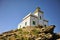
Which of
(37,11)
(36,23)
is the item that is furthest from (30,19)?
(37,11)

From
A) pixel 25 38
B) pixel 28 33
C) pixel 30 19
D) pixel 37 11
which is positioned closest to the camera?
pixel 25 38

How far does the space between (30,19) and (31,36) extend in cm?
1036

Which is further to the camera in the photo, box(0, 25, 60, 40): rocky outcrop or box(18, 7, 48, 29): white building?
box(18, 7, 48, 29): white building

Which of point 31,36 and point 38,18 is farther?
point 38,18

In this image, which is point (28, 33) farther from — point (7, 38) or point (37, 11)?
point (37, 11)

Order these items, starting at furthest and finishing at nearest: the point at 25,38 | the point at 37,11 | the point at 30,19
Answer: the point at 37,11
the point at 30,19
the point at 25,38

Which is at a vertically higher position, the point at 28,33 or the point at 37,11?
the point at 37,11

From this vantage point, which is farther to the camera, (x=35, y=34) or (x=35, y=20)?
(x=35, y=20)

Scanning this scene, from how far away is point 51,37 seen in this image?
38688mm

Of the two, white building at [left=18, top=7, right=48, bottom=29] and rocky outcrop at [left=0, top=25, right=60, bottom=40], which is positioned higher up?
white building at [left=18, top=7, right=48, bottom=29]

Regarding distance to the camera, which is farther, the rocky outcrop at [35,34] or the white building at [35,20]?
the white building at [35,20]

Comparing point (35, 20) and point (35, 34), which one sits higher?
point (35, 20)

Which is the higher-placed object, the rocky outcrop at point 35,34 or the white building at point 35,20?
the white building at point 35,20

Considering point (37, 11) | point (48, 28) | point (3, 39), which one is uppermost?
point (37, 11)
